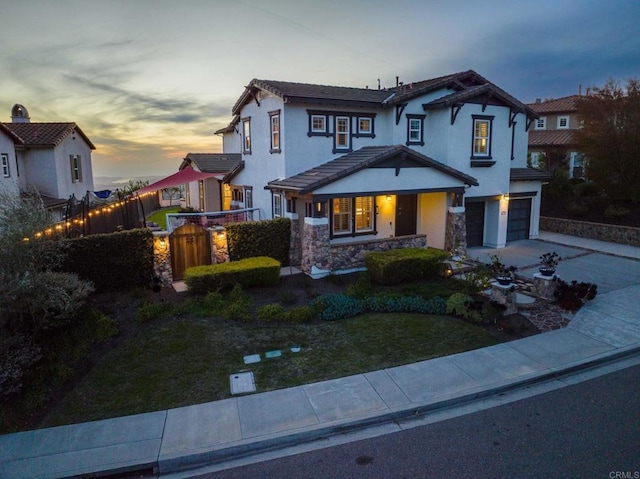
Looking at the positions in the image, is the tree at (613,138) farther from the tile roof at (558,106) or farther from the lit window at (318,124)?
the lit window at (318,124)

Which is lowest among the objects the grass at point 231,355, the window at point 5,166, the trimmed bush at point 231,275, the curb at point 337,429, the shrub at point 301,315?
the curb at point 337,429

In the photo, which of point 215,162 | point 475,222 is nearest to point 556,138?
point 475,222

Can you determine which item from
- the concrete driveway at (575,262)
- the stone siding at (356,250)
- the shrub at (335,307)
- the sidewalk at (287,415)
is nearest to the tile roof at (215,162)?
the stone siding at (356,250)

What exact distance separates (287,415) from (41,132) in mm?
27191

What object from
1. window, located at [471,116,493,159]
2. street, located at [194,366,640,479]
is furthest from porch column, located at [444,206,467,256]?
street, located at [194,366,640,479]

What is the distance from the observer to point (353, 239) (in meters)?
18.3

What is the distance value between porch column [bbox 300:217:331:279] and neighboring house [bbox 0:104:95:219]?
16744 millimetres

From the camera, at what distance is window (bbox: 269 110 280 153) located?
17.6 metres

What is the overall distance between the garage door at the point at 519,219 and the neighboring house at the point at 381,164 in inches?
6.5

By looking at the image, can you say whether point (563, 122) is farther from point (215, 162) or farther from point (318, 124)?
point (215, 162)

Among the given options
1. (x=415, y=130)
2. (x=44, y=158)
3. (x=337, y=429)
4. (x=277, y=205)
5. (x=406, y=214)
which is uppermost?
(x=415, y=130)

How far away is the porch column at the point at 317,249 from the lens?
1523 centimetres

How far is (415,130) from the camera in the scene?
64.0 feet

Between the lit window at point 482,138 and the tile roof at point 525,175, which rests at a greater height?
the lit window at point 482,138
